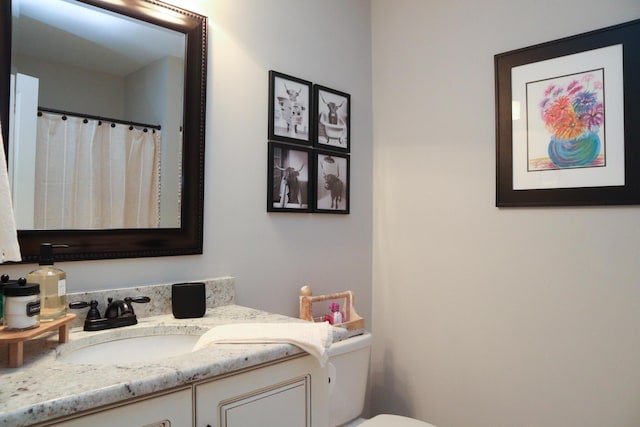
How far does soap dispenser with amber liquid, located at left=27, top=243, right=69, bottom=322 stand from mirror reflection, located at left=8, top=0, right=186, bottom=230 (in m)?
0.18

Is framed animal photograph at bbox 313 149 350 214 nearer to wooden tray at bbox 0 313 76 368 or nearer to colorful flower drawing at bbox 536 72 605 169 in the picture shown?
colorful flower drawing at bbox 536 72 605 169

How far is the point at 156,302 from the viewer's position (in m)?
1.25

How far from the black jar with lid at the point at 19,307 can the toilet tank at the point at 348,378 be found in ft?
3.19

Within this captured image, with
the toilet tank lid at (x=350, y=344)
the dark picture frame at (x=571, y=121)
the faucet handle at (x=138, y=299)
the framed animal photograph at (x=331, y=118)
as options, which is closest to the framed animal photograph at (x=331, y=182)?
the framed animal photograph at (x=331, y=118)

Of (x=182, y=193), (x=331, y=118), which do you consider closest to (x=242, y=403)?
(x=182, y=193)

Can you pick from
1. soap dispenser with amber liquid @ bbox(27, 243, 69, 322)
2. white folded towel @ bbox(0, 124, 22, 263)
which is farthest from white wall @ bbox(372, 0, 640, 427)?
white folded towel @ bbox(0, 124, 22, 263)

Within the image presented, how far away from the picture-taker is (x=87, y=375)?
74 centimetres

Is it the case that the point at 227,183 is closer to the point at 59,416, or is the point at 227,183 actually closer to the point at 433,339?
the point at 59,416

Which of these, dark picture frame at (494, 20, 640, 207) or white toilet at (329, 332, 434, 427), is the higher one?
dark picture frame at (494, 20, 640, 207)

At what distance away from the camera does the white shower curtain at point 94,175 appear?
110 cm

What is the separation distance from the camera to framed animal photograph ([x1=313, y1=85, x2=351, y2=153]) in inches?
71.0

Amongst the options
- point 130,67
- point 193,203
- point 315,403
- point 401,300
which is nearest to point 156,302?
point 193,203

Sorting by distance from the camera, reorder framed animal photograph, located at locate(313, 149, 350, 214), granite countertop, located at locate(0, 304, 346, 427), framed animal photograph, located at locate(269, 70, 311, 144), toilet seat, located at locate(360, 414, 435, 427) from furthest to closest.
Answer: framed animal photograph, located at locate(313, 149, 350, 214)
framed animal photograph, located at locate(269, 70, 311, 144)
toilet seat, located at locate(360, 414, 435, 427)
granite countertop, located at locate(0, 304, 346, 427)

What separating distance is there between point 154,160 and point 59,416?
0.84 metres
